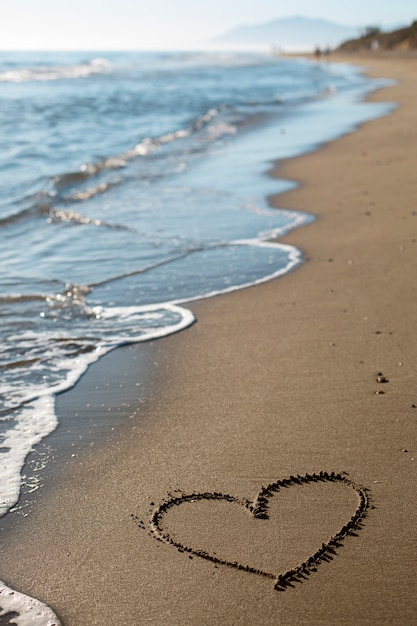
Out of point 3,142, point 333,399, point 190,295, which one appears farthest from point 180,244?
point 3,142

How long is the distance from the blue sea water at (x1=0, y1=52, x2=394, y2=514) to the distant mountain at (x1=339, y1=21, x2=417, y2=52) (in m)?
44.7

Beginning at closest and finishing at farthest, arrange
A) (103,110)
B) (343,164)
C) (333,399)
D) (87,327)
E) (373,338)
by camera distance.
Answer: (333,399)
(373,338)
(87,327)
(343,164)
(103,110)

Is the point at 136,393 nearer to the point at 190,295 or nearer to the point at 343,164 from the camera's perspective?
the point at 190,295

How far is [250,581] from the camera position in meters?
2.60

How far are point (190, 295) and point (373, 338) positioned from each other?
1.62 metres

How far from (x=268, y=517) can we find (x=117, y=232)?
203 inches

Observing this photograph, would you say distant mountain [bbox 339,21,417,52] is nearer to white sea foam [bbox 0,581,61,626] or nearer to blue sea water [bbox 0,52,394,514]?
blue sea water [bbox 0,52,394,514]

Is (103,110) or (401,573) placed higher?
(103,110)

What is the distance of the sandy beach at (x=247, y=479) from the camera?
2.55 meters

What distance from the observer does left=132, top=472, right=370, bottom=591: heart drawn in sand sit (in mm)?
2629

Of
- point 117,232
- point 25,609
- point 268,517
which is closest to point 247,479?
point 268,517

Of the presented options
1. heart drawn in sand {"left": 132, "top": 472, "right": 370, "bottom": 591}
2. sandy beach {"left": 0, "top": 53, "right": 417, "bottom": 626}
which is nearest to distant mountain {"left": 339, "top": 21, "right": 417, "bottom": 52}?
sandy beach {"left": 0, "top": 53, "right": 417, "bottom": 626}

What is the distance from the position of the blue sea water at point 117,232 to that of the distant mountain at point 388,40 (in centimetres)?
4473

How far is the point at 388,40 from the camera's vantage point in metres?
65.5
